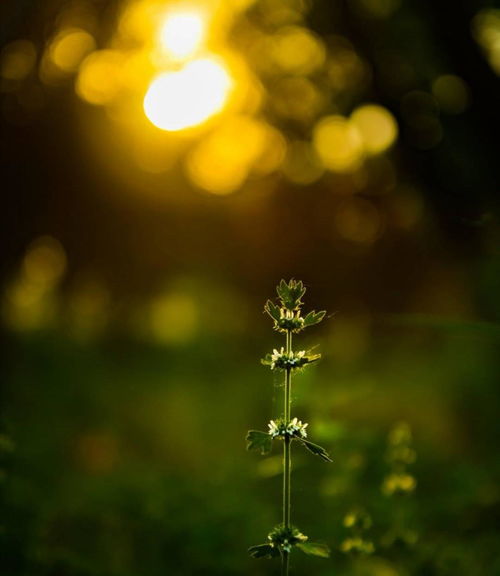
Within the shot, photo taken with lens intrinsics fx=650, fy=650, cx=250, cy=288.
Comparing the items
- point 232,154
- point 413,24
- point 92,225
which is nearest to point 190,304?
point 92,225

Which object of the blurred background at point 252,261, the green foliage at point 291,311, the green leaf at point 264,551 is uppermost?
the blurred background at point 252,261

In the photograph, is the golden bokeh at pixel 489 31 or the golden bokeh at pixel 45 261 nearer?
the golden bokeh at pixel 489 31

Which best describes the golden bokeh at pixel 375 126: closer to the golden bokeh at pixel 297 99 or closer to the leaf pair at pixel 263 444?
the golden bokeh at pixel 297 99

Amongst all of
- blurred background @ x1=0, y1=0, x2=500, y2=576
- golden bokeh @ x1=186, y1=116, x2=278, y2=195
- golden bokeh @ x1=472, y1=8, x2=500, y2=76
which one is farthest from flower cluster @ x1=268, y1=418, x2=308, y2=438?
golden bokeh @ x1=186, y1=116, x2=278, y2=195

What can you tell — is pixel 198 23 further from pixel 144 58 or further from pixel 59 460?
pixel 59 460

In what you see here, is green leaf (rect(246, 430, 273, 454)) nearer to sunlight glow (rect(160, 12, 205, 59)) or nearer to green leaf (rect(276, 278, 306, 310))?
green leaf (rect(276, 278, 306, 310))

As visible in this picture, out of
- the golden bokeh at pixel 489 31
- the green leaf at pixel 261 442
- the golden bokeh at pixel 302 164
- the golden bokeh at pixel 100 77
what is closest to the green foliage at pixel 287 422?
the green leaf at pixel 261 442
